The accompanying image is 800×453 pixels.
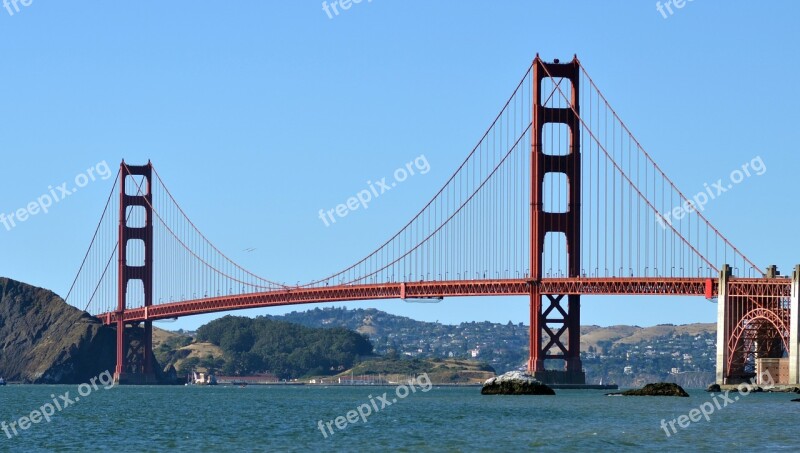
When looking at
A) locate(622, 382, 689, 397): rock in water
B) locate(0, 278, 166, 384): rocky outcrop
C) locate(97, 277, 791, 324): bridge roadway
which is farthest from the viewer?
locate(0, 278, 166, 384): rocky outcrop

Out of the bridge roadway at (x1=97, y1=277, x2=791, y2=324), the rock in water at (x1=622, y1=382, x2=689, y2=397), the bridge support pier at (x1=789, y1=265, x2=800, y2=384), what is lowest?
the rock in water at (x1=622, y1=382, x2=689, y2=397)

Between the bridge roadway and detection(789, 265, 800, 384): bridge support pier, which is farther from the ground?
the bridge roadway

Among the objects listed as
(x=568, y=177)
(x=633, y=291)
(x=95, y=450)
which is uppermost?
(x=568, y=177)

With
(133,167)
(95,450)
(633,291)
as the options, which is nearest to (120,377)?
(133,167)

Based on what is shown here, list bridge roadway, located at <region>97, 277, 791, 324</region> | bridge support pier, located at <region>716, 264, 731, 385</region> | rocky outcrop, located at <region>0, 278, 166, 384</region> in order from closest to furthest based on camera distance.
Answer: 1. bridge support pier, located at <region>716, 264, 731, 385</region>
2. bridge roadway, located at <region>97, 277, 791, 324</region>
3. rocky outcrop, located at <region>0, 278, 166, 384</region>

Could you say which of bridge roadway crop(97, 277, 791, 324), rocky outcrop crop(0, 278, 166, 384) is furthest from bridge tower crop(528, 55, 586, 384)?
rocky outcrop crop(0, 278, 166, 384)

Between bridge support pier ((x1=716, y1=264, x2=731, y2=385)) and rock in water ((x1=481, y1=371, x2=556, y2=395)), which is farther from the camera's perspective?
bridge support pier ((x1=716, y1=264, x2=731, y2=385))

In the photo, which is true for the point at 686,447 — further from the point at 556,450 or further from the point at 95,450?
the point at 95,450

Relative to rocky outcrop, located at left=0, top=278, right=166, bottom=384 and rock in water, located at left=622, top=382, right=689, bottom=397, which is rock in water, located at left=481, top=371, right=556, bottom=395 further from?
rocky outcrop, located at left=0, top=278, right=166, bottom=384

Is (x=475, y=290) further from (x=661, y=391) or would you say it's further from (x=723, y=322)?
(x=661, y=391)
